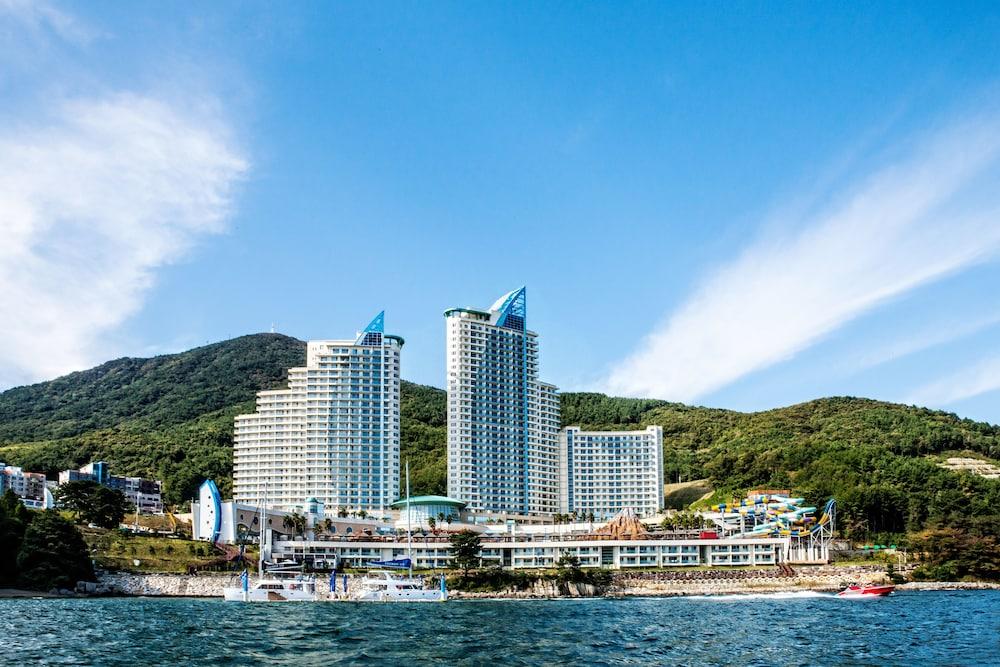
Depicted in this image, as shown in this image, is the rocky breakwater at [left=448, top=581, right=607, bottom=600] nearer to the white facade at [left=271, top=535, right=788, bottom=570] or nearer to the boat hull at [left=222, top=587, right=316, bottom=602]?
the white facade at [left=271, top=535, right=788, bottom=570]

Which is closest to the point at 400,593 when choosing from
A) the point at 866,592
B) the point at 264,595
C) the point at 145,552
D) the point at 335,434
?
the point at 264,595

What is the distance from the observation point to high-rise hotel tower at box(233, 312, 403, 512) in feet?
579

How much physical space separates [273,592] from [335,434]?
6806 centimetres

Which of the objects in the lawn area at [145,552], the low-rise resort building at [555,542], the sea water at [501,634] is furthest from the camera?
the low-rise resort building at [555,542]

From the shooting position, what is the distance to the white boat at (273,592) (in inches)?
4341

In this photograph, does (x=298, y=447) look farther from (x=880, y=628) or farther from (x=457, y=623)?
(x=880, y=628)

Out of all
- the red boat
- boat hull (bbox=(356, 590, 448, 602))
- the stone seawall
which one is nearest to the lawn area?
the stone seawall

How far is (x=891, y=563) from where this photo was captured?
142 m

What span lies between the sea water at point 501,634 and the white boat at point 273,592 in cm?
768

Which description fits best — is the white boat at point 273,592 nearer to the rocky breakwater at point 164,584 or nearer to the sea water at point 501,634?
the sea water at point 501,634

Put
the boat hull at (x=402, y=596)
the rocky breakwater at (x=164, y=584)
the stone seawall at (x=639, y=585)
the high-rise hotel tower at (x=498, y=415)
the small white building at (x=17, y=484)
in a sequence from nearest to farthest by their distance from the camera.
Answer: the boat hull at (x=402, y=596)
the rocky breakwater at (x=164, y=584)
the stone seawall at (x=639, y=585)
the high-rise hotel tower at (x=498, y=415)
the small white building at (x=17, y=484)

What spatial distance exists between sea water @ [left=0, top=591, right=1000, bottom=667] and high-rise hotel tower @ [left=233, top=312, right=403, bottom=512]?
7365cm

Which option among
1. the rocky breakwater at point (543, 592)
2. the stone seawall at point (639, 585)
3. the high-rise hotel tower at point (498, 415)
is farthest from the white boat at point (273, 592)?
the high-rise hotel tower at point (498, 415)

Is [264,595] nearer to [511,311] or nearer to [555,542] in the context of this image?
[555,542]
